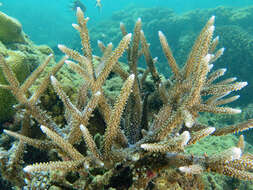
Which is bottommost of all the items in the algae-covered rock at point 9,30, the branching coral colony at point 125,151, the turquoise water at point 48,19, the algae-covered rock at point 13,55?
the branching coral colony at point 125,151

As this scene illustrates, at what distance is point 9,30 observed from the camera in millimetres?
4254

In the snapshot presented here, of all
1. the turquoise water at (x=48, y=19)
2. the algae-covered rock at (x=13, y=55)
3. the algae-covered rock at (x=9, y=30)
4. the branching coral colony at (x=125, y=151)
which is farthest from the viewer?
the turquoise water at (x=48, y=19)

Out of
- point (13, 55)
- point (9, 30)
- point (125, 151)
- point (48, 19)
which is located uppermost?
point (48, 19)

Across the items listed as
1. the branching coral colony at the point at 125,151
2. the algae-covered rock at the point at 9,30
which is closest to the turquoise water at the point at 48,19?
the algae-covered rock at the point at 9,30

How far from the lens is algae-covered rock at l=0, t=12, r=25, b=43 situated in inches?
163

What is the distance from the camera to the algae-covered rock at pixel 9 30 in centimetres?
414

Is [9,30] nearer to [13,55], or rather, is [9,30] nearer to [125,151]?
[13,55]

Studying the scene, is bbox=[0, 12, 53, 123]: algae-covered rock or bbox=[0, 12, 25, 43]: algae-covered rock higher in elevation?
bbox=[0, 12, 25, 43]: algae-covered rock

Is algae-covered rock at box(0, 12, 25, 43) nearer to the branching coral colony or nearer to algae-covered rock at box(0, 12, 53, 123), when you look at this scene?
algae-covered rock at box(0, 12, 53, 123)

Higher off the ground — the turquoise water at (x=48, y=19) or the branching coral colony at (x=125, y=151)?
the turquoise water at (x=48, y=19)

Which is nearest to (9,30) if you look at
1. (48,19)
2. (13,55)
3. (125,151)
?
(13,55)

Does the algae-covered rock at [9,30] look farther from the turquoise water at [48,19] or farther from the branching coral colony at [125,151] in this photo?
the turquoise water at [48,19]

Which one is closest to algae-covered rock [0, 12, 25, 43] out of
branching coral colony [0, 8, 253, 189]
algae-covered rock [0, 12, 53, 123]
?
algae-covered rock [0, 12, 53, 123]

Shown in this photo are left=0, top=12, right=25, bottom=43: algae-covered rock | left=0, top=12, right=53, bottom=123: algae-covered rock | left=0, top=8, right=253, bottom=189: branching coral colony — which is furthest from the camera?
left=0, top=12, right=25, bottom=43: algae-covered rock
